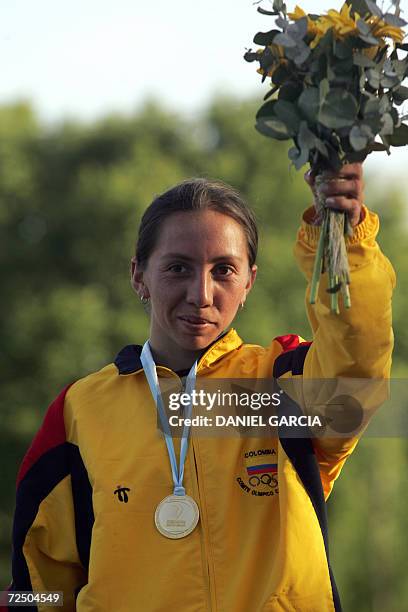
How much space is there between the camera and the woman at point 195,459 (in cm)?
337

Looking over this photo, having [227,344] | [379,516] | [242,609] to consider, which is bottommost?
[242,609]

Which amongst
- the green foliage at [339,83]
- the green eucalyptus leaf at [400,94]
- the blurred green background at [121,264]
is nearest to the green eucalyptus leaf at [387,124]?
the green foliage at [339,83]

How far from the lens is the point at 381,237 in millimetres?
19812

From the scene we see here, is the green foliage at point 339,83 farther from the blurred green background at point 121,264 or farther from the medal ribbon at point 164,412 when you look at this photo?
the blurred green background at point 121,264

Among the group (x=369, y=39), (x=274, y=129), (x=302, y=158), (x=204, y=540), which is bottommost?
(x=204, y=540)

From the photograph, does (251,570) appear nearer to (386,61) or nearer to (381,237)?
(386,61)

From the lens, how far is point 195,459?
372cm

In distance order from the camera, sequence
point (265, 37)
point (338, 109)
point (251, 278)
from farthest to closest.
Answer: point (251, 278) → point (265, 37) → point (338, 109)

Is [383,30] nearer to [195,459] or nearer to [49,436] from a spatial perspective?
[195,459]

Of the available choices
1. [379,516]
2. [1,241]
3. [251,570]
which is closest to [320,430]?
[251,570]

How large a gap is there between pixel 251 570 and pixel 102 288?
15.1m

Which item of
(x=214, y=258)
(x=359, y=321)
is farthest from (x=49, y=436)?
(x=359, y=321)

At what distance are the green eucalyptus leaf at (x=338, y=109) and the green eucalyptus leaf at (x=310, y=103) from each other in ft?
0.08

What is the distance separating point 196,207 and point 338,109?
3.04ft
